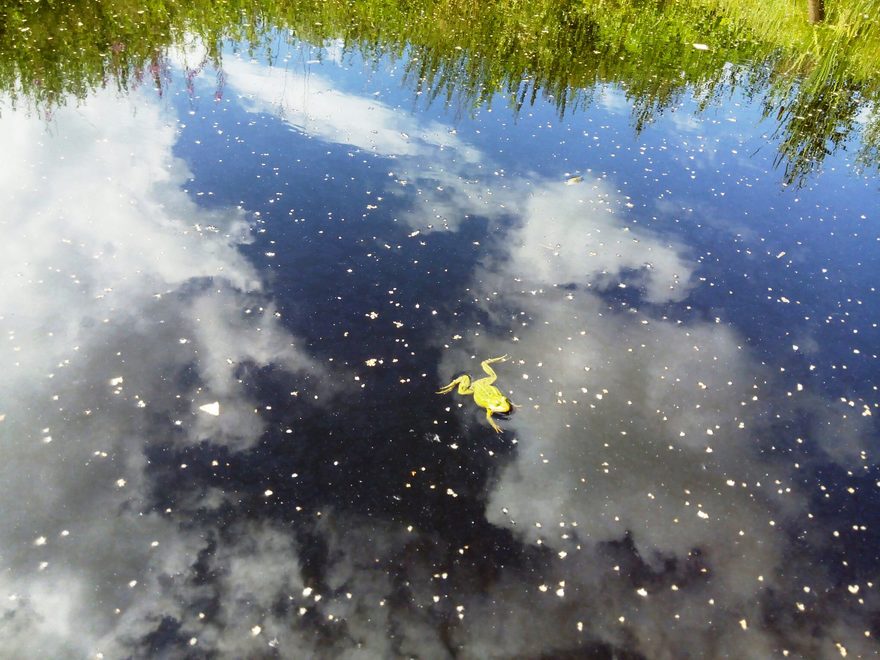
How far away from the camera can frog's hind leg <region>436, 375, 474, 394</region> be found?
471cm

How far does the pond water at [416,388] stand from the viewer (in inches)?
136

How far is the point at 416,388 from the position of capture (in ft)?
15.5

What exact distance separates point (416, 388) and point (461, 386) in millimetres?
370

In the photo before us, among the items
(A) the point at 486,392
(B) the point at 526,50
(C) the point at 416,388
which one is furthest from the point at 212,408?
(B) the point at 526,50

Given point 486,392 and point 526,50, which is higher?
point 526,50

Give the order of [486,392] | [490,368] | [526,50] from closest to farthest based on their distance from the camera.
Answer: [486,392], [490,368], [526,50]

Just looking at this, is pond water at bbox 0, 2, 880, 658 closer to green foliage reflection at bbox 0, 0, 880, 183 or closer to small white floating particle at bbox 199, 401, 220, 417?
small white floating particle at bbox 199, 401, 220, 417

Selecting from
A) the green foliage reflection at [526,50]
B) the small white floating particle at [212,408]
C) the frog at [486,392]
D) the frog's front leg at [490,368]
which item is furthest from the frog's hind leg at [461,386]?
the green foliage reflection at [526,50]

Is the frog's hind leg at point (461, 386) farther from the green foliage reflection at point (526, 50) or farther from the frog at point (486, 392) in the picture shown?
the green foliage reflection at point (526, 50)

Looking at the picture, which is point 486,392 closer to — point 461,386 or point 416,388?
point 461,386

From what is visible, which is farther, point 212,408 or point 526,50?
point 526,50

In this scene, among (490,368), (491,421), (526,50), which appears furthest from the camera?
(526,50)

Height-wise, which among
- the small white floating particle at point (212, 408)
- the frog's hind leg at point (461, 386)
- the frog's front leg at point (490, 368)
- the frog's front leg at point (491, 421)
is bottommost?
the small white floating particle at point (212, 408)

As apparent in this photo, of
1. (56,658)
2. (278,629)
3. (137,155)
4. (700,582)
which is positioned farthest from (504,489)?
(137,155)
